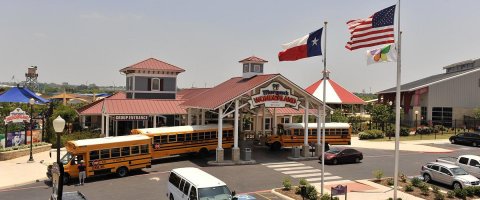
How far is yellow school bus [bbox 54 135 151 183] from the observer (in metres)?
24.1

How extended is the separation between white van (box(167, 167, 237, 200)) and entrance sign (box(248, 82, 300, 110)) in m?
13.5

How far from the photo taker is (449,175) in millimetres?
Answer: 23938

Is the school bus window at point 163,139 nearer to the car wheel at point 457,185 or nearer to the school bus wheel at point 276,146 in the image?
the school bus wheel at point 276,146

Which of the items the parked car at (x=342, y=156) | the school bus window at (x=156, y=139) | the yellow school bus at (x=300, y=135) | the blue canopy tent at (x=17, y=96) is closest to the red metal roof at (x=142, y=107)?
the school bus window at (x=156, y=139)

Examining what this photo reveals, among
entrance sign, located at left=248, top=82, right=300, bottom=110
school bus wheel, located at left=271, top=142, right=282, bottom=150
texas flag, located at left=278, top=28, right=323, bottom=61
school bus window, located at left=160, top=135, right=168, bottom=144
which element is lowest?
school bus wheel, located at left=271, top=142, right=282, bottom=150

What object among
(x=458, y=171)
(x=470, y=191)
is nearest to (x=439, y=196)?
(x=470, y=191)

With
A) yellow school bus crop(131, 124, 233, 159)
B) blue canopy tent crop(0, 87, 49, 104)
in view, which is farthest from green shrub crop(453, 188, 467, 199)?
blue canopy tent crop(0, 87, 49, 104)

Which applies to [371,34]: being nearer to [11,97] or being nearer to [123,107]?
[123,107]

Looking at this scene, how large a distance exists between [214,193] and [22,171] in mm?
17788

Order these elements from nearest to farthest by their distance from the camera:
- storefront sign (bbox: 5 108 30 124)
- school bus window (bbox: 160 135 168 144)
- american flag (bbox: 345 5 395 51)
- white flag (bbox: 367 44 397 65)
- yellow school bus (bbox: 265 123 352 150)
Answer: american flag (bbox: 345 5 395 51) < white flag (bbox: 367 44 397 65) < school bus window (bbox: 160 135 168 144) < storefront sign (bbox: 5 108 30 124) < yellow school bus (bbox: 265 123 352 150)

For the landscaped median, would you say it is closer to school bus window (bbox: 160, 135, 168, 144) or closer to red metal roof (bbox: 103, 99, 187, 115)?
red metal roof (bbox: 103, 99, 187, 115)

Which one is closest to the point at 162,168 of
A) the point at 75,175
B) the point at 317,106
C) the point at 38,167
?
the point at 75,175

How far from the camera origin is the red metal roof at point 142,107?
37188mm

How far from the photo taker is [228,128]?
33.2 m
